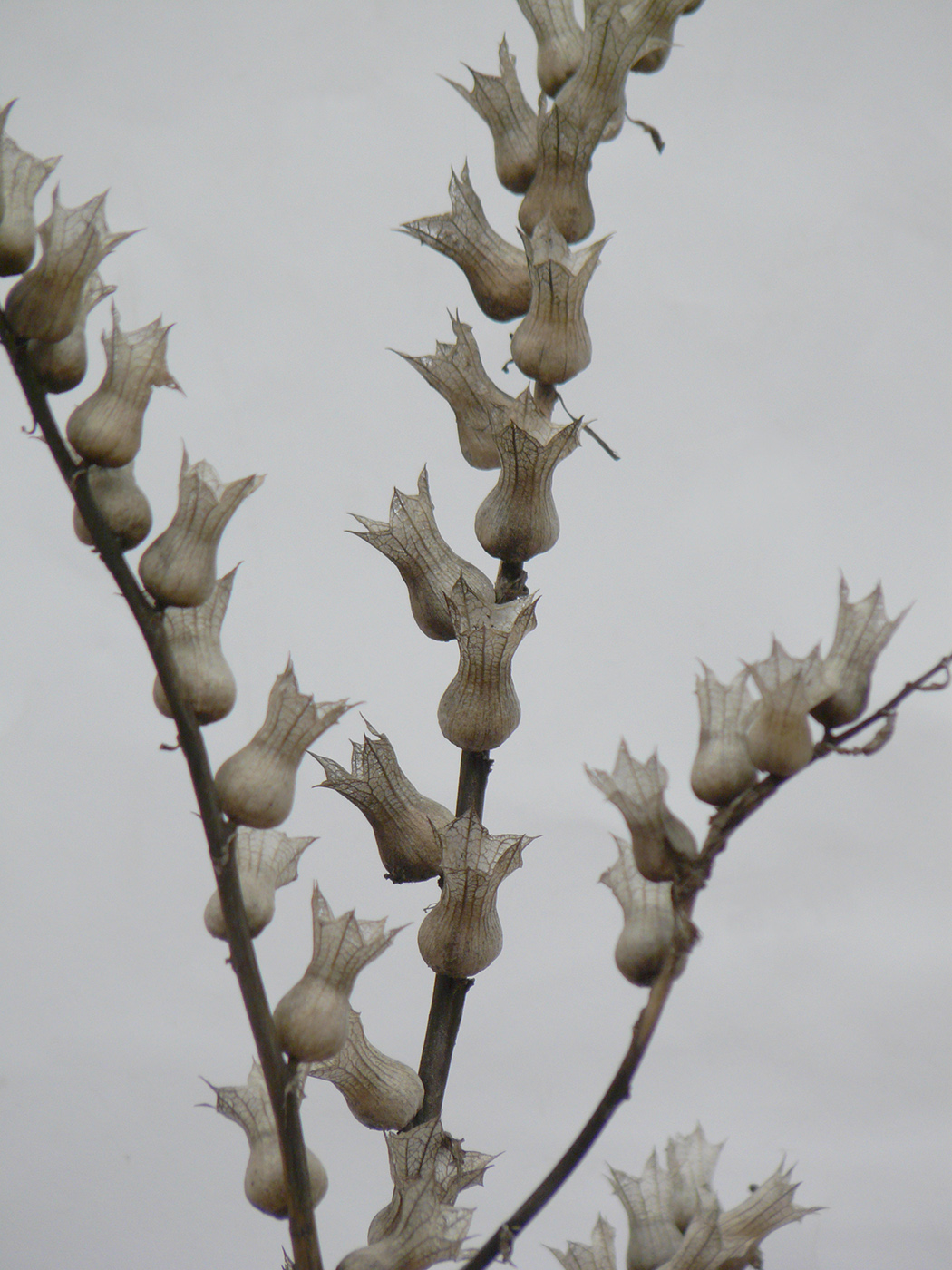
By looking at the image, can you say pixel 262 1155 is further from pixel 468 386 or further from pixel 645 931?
pixel 468 386

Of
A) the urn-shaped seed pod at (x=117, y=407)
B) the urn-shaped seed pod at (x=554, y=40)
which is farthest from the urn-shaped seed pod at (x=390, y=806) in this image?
the urn-shaped seed pod at (x=554, y=40)

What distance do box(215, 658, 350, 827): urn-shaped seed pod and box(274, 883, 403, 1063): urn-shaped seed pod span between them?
4 cm

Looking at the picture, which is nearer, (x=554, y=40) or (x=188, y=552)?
(x=188, y=552)

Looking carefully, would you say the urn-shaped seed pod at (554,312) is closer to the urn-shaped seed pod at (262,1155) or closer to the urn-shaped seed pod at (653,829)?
the urn-shaped seed pod at (653,829)

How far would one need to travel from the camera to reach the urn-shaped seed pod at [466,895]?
406 millimetres

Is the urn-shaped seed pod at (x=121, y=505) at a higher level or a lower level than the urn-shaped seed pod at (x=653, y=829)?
higher

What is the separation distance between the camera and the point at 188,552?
379 mm

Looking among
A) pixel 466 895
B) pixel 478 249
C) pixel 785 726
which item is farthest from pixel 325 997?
pixel 478 249

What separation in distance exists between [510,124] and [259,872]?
30 cm

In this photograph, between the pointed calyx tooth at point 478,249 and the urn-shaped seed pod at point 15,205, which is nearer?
the urn-shaped seed pod at point 15,205

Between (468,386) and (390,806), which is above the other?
(468,386)

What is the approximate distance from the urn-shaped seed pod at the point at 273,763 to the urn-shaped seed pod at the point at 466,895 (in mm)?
57

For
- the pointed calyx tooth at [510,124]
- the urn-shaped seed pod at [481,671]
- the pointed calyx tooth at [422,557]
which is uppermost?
the pointed calyx tooth at [510,124]

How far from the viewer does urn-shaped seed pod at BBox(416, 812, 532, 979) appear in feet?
1.33
